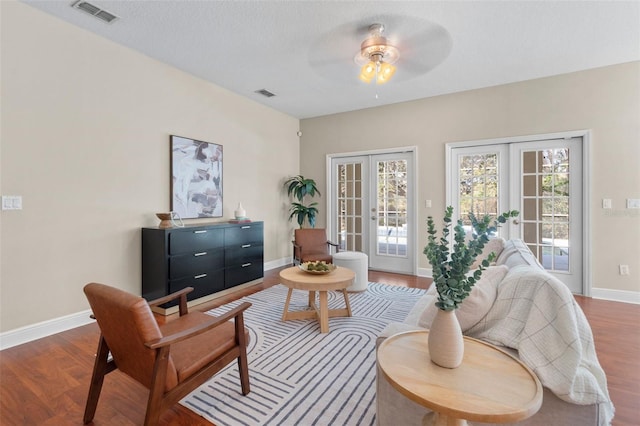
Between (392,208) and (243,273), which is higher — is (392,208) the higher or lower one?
the higher one

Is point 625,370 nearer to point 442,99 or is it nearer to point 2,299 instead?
point 442,99

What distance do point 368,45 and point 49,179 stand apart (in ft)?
11.0

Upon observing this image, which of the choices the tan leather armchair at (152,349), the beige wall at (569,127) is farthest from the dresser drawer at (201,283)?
the beige wall at (569,127)

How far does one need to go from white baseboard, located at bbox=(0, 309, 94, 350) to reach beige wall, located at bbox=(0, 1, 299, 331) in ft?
0.18

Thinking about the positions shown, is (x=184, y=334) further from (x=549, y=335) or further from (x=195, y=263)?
(x=195, y=263)

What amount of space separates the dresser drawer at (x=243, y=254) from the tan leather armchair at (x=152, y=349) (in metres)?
2.15

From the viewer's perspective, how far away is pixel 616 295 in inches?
148

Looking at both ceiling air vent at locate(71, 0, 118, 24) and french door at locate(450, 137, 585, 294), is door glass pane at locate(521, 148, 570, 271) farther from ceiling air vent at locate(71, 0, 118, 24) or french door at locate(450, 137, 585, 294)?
ceiling air vent at locate(71, 0, 118, 24)

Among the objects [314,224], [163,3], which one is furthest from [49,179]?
[314,224]

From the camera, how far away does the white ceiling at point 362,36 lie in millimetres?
2633

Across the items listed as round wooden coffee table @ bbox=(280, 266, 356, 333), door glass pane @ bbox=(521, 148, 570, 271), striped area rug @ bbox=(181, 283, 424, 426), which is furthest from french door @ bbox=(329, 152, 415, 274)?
round wooden coffee table @ bbox=(280, 266, 356, 333)

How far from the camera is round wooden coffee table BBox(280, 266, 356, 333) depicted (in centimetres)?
278

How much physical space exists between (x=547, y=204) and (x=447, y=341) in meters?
4.10

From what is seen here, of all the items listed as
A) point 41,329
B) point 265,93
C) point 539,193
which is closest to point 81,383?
point 41,329
